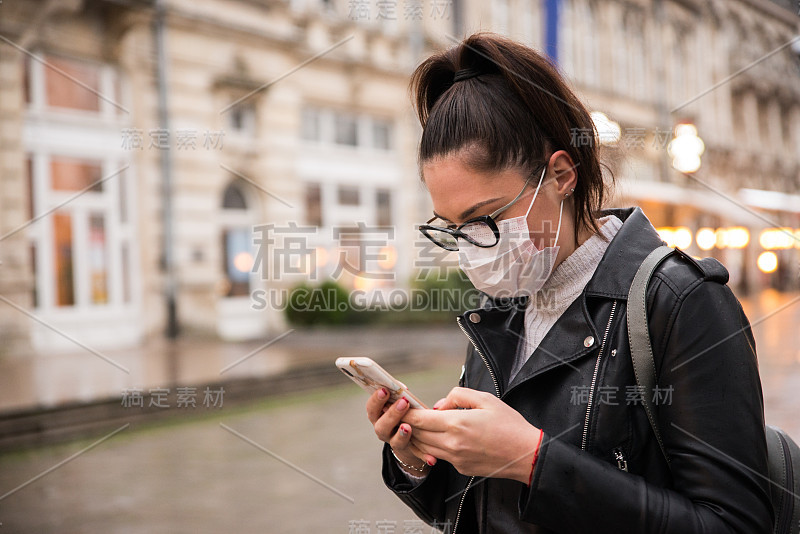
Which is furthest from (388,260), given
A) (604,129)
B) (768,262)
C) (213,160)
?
(768,262)

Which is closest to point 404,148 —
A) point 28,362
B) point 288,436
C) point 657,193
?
point 657,193

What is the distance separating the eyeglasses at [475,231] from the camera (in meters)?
1.46

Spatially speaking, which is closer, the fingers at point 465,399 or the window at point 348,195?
the fingers at point 465,399

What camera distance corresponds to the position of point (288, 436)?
6430 mm

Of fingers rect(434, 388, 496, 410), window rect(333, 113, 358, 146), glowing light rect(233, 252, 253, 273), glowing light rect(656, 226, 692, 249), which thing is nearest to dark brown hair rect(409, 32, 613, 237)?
fingers rect(434, 388, 496, 410)

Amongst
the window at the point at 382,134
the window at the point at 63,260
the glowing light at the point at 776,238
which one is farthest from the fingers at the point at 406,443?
the glowing light at the point at 776,238

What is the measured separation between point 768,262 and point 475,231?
26.0 m

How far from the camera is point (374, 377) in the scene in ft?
4.66

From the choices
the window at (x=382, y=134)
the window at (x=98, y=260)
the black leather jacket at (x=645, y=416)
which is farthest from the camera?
the window at (x=382, y=134)

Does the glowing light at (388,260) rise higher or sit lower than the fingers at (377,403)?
higher

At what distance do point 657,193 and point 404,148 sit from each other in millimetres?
5592

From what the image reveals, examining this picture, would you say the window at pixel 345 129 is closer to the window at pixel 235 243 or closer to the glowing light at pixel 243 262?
the window at pixel 235 243

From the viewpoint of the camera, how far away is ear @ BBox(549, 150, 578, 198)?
142cm

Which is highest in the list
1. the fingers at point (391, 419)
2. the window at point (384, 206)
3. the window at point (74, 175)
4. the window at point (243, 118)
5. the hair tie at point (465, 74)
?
the window at point (243, 118)
